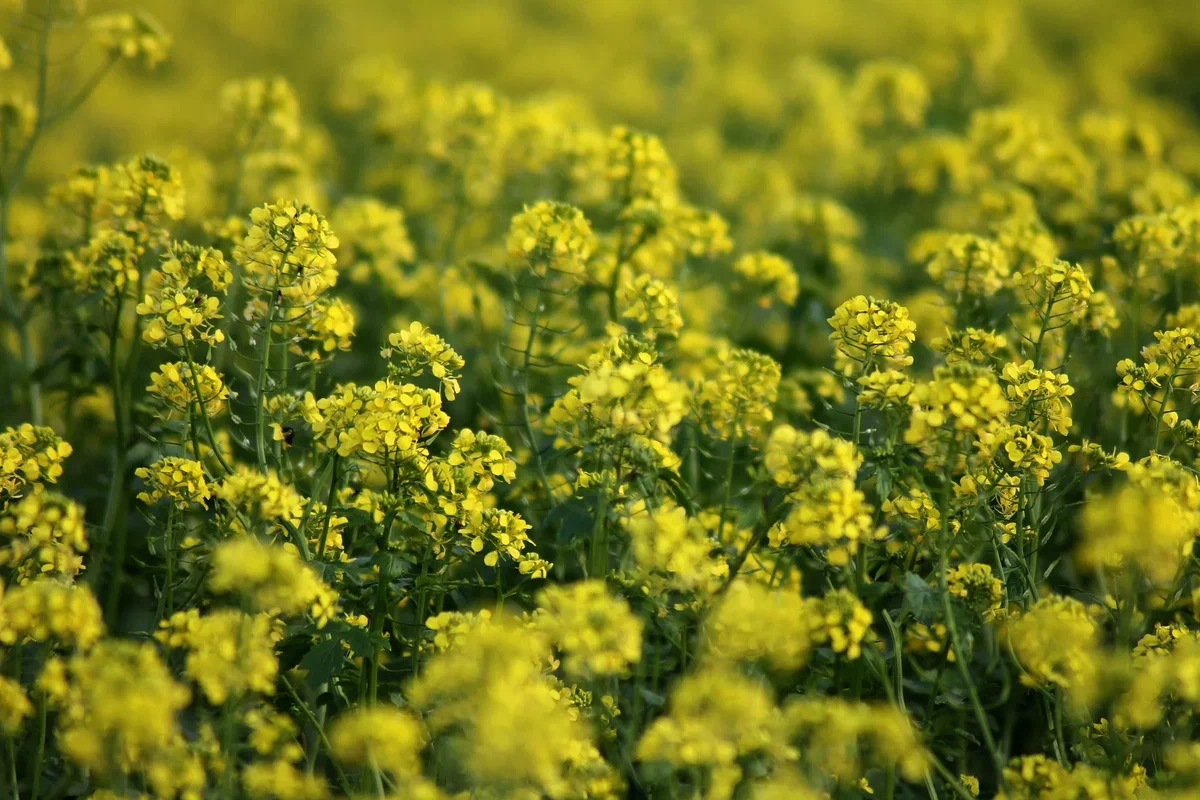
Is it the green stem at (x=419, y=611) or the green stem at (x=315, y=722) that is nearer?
the green stem at (x=315, y=722)

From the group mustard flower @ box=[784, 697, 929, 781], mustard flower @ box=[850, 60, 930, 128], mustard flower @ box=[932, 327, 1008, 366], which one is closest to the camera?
mustard flower @ box=[784, 697, 929, 781]

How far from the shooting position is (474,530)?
11.5ft

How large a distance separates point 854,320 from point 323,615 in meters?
1.92

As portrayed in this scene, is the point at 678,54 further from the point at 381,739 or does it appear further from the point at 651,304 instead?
the point at 381,739

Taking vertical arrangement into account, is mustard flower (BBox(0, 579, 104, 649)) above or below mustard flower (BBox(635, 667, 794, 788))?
above

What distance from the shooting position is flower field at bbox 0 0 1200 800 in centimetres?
289

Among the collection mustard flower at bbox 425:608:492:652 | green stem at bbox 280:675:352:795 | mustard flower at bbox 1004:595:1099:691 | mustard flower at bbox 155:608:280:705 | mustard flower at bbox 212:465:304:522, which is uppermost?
mustard flower at bbox 212:465:304:522

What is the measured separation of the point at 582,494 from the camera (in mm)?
3475

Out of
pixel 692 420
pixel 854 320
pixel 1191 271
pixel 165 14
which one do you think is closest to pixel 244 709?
pixel 692 420

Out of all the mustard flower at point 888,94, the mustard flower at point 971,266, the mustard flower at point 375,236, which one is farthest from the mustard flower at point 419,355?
the mustard flower at point 888,94

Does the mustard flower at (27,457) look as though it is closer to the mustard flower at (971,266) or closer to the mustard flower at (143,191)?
the mustard flower at (143,191)

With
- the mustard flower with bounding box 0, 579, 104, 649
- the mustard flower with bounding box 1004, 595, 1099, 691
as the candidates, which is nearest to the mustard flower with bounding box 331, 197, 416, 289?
the mustard flower with bounding box 0, 579, 104, 649

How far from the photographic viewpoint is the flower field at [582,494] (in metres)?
2.89

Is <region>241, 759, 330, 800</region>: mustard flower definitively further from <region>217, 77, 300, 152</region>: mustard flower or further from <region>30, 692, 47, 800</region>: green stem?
<region>217, 77, 300, 152</region>: mustard flower
